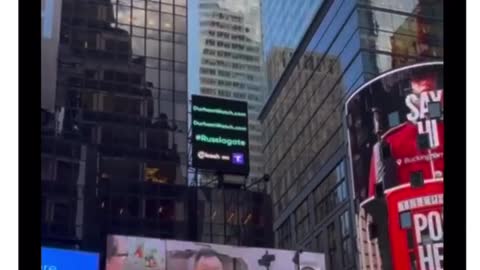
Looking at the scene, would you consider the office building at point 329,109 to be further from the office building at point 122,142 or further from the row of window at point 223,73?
the row of window at point 223,73

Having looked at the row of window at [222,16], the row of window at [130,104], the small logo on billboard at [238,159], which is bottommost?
the small logo on billboard at [238,159]

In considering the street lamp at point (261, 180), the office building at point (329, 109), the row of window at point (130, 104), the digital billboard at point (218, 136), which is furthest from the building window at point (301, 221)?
the row of window at point (130, 104)

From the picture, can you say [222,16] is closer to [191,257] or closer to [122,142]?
[122,142]

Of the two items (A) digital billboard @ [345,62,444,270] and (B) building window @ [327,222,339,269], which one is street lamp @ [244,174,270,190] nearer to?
(B) building window @ [327,222,339,269]

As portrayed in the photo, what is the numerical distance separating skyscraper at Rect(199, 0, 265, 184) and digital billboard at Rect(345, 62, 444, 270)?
505 cm

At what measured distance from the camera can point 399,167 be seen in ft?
89.6

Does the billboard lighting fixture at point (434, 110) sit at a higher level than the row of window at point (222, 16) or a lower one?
lower

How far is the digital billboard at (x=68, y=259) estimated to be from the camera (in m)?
25.7

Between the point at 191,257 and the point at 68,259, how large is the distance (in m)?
4.74

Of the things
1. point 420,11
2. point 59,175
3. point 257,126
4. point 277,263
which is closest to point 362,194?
point 277,263

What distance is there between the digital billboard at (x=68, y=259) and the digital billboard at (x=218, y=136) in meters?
6.03

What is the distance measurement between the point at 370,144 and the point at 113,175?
9943mm

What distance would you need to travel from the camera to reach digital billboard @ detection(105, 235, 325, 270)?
27.0 metres
